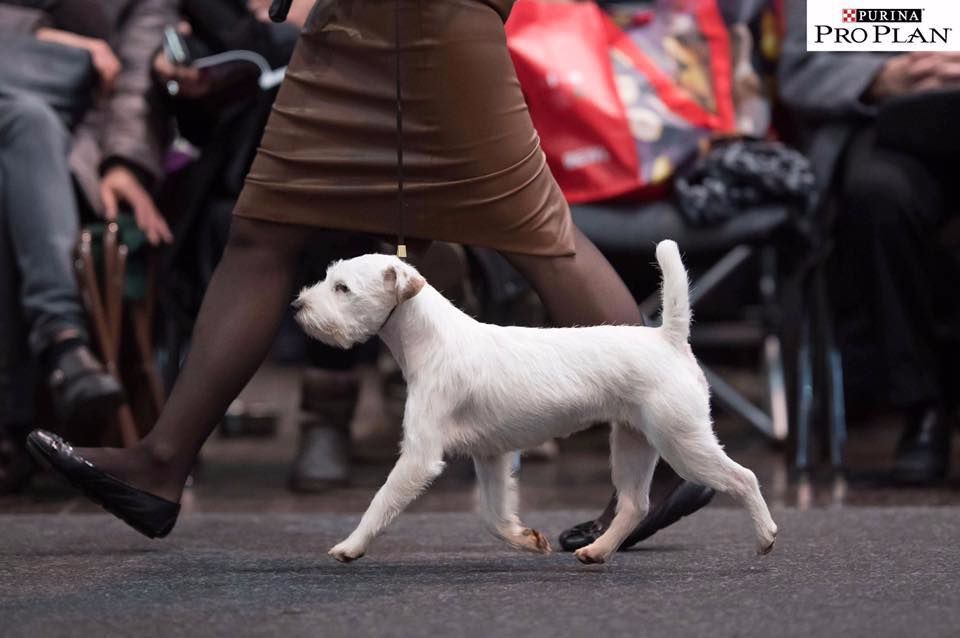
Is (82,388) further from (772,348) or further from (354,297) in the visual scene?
(772,348)

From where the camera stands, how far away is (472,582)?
9.29ft

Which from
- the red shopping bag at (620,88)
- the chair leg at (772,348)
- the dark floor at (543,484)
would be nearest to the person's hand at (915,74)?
the red shopping bag at (620,88)

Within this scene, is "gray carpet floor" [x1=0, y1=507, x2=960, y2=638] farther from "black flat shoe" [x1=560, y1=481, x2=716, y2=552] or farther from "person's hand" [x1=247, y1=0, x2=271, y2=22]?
"person's hand" [x1=247, y1=0, x2=271, y2=22]

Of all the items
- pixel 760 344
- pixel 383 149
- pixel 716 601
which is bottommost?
pixel 760 344

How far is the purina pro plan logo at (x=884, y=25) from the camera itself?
3064 mm

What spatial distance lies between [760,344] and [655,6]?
67.6 inches

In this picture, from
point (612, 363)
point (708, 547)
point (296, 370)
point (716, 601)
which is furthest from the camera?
point (296, 370)

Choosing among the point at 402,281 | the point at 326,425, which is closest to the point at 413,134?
the point at 402,281

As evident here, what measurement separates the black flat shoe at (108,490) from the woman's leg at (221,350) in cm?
2

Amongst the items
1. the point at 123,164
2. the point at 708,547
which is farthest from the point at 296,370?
the point at 708,547

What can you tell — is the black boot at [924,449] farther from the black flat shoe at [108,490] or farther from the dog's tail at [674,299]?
the black flat shoe at [108,490]

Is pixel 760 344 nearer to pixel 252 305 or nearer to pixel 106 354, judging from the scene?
pixel 106 354

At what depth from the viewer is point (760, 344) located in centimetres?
635

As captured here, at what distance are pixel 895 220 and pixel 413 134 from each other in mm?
2031
